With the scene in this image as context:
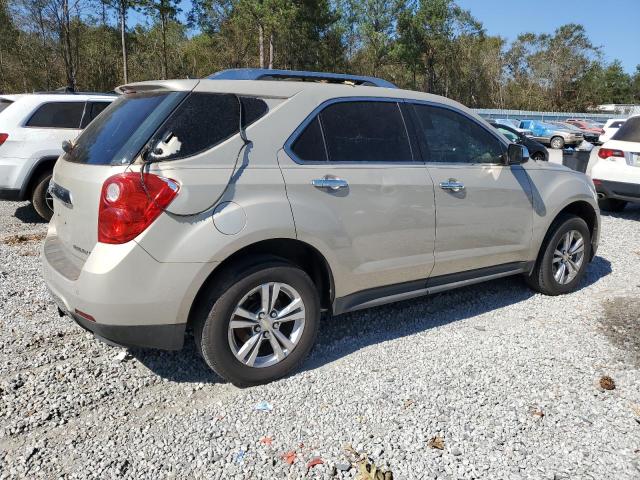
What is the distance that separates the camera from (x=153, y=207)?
2691mm

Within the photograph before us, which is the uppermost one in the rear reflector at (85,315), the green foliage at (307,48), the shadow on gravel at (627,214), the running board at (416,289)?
the green foliage at (307,48)

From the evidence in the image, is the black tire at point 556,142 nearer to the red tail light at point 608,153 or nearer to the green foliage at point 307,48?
the green foliage at point 307,48

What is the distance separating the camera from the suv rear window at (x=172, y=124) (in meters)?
2.86

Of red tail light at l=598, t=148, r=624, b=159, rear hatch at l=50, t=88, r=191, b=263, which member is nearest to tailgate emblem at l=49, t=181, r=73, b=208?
rear hatch at l=50, t=88, r=191, b=263

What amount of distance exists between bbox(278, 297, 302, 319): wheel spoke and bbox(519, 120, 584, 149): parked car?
30.2 m

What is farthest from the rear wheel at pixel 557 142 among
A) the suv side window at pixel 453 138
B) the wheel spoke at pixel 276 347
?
the wheel spoke at pixel 276 347

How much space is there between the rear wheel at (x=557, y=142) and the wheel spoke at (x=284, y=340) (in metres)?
30.9

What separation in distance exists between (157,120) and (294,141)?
2.64 ft

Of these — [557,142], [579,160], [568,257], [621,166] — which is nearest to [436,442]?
[568,257]

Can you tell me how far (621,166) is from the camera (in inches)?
328

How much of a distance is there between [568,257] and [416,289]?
6.38 feet

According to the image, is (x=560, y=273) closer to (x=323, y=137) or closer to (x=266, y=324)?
(x=323, y=137)

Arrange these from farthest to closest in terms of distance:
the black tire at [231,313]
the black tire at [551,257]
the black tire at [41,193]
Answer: the black tire at [41,193], the black tire at [551,257], the black tire at [231,313]

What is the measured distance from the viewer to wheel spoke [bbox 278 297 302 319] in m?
3.18
